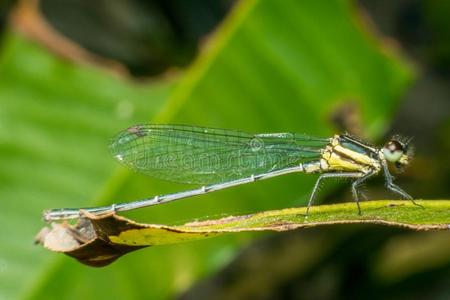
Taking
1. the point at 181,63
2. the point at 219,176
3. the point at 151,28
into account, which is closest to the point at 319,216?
the point at 219,176

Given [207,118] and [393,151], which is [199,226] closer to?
[393,151]

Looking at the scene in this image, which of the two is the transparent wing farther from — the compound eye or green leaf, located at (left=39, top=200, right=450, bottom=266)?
green leaf, located at (left=39, top=200, right=450, bottom=266)

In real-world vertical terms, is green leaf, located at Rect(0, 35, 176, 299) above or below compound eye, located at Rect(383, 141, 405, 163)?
above

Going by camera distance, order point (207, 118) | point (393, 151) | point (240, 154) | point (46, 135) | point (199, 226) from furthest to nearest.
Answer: point (46, 135) → point (207, 118) → point (240, 154) → point (393, 151) → point (199, 226)

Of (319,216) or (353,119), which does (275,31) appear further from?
(319,216)

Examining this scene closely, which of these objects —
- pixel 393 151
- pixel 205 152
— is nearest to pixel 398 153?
pixel 393 151

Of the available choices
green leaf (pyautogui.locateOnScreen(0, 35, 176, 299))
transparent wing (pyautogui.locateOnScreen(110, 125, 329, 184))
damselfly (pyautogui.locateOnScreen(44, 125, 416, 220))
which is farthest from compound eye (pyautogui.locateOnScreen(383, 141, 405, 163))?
green leaf (pyautogui.locateOnScreen(0, 35, 176, 299))

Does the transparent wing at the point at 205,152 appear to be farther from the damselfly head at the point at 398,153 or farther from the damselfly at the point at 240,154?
the damselfly head at the point at 398,153
